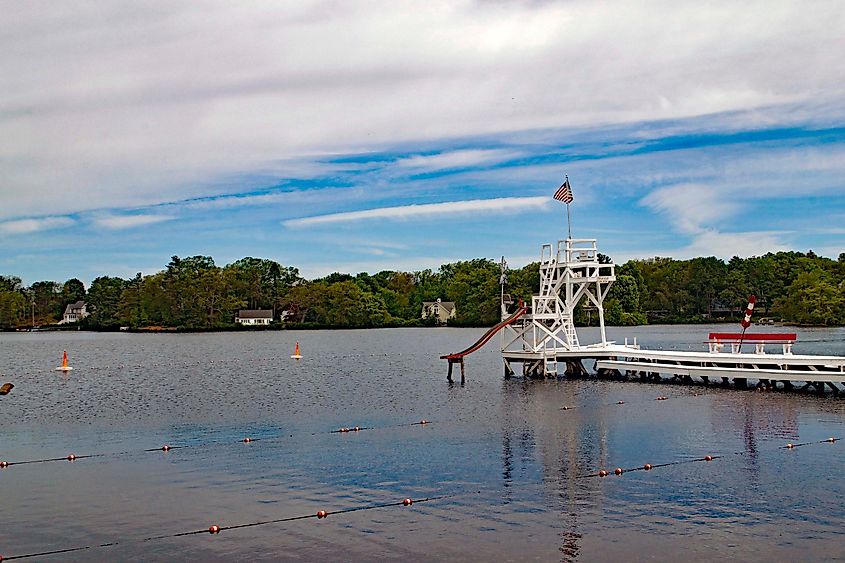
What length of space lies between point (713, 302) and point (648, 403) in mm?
134886

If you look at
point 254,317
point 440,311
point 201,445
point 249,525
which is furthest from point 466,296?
point 249,525

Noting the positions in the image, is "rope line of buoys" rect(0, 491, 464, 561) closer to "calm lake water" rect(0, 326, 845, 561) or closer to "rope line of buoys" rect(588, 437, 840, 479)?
"calm lake water" rect(0, 326, 845, 561)

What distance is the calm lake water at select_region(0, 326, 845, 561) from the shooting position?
17.6 m

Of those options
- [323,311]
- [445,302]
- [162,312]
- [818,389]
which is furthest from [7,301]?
[818,389]

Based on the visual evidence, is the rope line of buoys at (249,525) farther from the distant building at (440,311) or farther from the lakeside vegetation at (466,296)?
the distant building at (440,311)

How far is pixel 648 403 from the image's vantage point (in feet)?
127

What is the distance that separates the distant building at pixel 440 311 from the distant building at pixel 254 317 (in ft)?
103

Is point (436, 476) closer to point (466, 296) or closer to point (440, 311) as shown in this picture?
point (466, 296)

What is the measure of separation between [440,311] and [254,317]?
3728cm

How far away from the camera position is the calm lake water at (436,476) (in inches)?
695

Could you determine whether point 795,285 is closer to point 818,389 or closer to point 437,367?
point 437,367

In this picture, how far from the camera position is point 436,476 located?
925 inches

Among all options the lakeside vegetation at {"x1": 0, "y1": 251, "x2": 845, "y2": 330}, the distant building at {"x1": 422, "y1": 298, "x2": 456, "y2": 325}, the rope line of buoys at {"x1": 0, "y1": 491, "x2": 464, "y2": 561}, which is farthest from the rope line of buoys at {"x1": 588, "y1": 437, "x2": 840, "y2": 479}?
the distant building at {"x1": 422, "y1": 298, "x2": 456, "y2": 325}

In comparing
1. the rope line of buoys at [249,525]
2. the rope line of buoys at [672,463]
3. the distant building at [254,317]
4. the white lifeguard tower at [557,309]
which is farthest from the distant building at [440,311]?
the rope line of buoys at [249,525]
